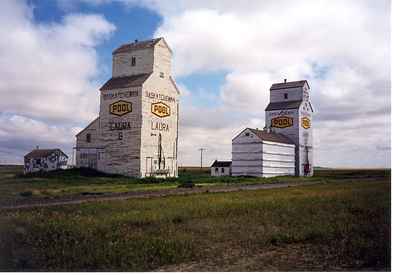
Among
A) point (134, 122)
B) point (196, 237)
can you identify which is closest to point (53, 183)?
point (134, 122)

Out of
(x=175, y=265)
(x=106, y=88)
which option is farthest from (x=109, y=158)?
(x=175, y=265)

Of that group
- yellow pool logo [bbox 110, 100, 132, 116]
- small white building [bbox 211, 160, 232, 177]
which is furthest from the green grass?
small white building [bbox 211, 160, 232, 177]

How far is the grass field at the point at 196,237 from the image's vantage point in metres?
6.54

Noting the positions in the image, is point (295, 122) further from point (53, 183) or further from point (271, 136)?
point (53, 183)

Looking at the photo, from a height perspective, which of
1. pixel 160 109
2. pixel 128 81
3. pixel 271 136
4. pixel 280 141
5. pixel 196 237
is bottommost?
pixel 196 237

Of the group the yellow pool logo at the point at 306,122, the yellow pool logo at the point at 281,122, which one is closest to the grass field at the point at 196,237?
the yellow pool logo at the point at 306,122

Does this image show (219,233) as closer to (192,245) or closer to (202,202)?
(192,245)

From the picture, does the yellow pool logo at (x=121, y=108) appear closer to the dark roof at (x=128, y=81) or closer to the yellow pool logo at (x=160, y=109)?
the dark roof at (x=128, y=81)

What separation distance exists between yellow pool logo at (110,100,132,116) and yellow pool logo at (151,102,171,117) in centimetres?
140

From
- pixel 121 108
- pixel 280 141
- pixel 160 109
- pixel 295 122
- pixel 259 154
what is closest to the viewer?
pixel 121 108

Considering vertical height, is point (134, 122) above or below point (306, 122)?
below

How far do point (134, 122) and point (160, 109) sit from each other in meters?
2.13

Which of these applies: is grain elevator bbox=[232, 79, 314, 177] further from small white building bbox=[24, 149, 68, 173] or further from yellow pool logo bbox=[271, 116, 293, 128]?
small white building bbox=[24, 149, 68, 173]

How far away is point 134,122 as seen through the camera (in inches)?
936
